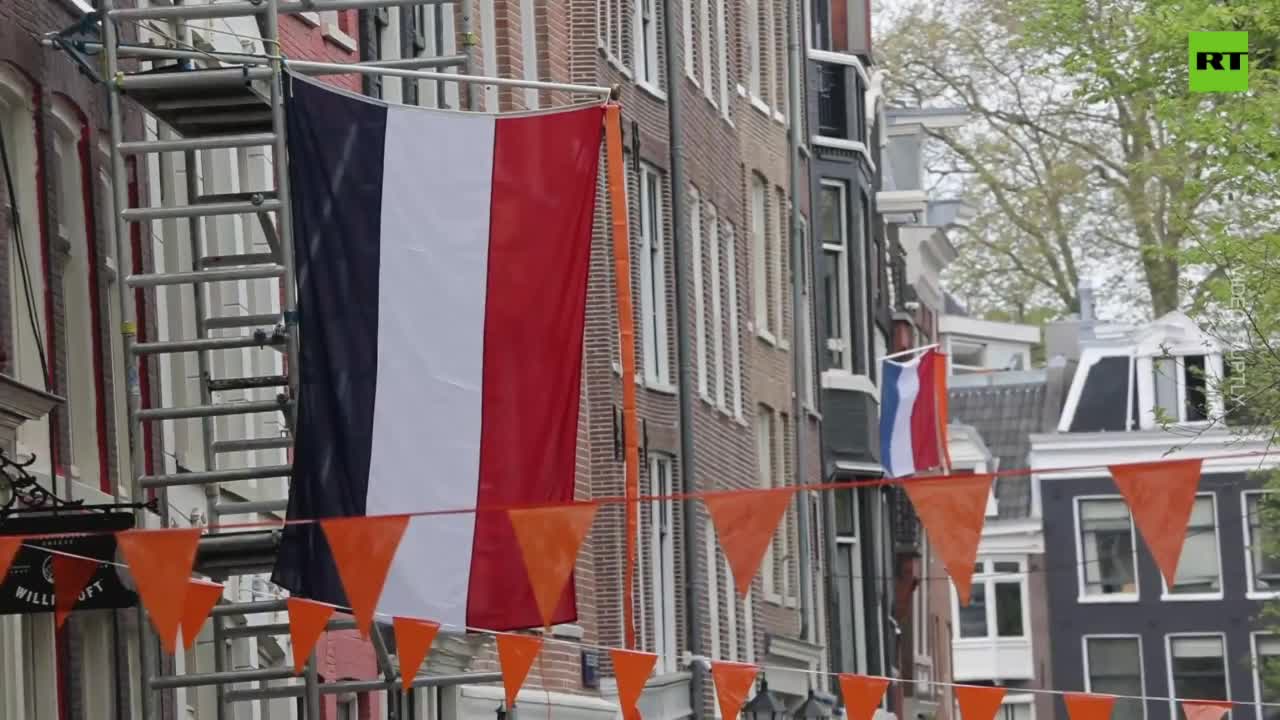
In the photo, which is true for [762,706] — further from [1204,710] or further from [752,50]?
[1204,710]

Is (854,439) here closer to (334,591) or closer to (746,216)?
(746,216)

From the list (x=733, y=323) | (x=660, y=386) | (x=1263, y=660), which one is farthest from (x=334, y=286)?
(x=1263, y=660)

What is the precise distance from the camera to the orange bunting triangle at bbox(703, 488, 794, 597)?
15.2 metres

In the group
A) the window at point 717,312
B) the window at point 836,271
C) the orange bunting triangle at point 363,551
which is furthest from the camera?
the window at point 836,271

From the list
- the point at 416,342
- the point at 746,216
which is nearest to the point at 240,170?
the point at 416,342

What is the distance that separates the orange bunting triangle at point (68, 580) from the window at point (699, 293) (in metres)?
22.3

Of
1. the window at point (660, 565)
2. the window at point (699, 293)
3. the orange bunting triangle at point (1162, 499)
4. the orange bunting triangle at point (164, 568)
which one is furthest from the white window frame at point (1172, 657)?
the orange bunting triangle at point (164, 568)

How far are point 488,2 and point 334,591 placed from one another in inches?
590

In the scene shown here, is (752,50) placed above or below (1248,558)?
above

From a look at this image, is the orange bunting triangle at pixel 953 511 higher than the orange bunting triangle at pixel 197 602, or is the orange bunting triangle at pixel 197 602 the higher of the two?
the orange bunting triangle at pixel 953 511

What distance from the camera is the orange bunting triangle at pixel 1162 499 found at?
1455 cm

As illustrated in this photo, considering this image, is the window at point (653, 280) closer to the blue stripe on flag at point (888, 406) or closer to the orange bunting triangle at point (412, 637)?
the blue stripe on flag at point (888, 406)

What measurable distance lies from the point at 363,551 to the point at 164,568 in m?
1.08

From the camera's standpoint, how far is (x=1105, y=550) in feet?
210
